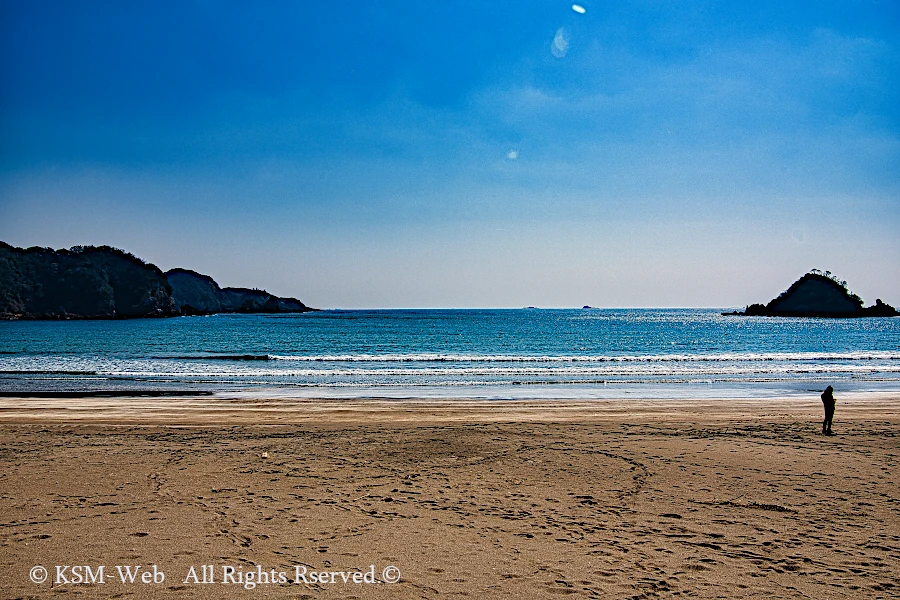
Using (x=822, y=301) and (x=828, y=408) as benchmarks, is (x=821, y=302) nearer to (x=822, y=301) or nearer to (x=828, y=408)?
(x=822, y=301)

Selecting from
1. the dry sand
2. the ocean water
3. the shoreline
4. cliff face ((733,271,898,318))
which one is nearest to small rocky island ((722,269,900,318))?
cliff face ((733,271,898,318))

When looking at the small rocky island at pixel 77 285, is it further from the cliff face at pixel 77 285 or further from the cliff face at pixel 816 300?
the cliff face at pixel 816 300

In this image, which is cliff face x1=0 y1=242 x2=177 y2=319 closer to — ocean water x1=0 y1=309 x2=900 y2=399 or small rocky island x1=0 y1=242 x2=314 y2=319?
small rocky island x1=0 y1=242 x2=314 y2=319

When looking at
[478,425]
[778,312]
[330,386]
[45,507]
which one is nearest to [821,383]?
[478,425]

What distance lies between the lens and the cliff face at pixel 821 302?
16625cm

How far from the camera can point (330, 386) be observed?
2739 cm

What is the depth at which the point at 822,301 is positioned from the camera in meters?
171

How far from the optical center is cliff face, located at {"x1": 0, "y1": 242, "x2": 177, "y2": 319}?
13525 centimetres

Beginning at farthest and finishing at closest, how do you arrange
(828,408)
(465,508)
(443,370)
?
(443,370)
(828,408)
(465,508)

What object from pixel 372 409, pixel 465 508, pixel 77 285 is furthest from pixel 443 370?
pixel 77 285

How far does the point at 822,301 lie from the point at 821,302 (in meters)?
0.40

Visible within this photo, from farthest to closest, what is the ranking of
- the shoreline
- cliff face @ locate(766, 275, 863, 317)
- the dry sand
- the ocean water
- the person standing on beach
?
cliff face @ locate(766, 275, 863, 317) < the ocean water < the shoreline < the person standing on beach < the dry sand

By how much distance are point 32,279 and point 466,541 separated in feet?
556

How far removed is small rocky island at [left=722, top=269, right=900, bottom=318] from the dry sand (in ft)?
606
